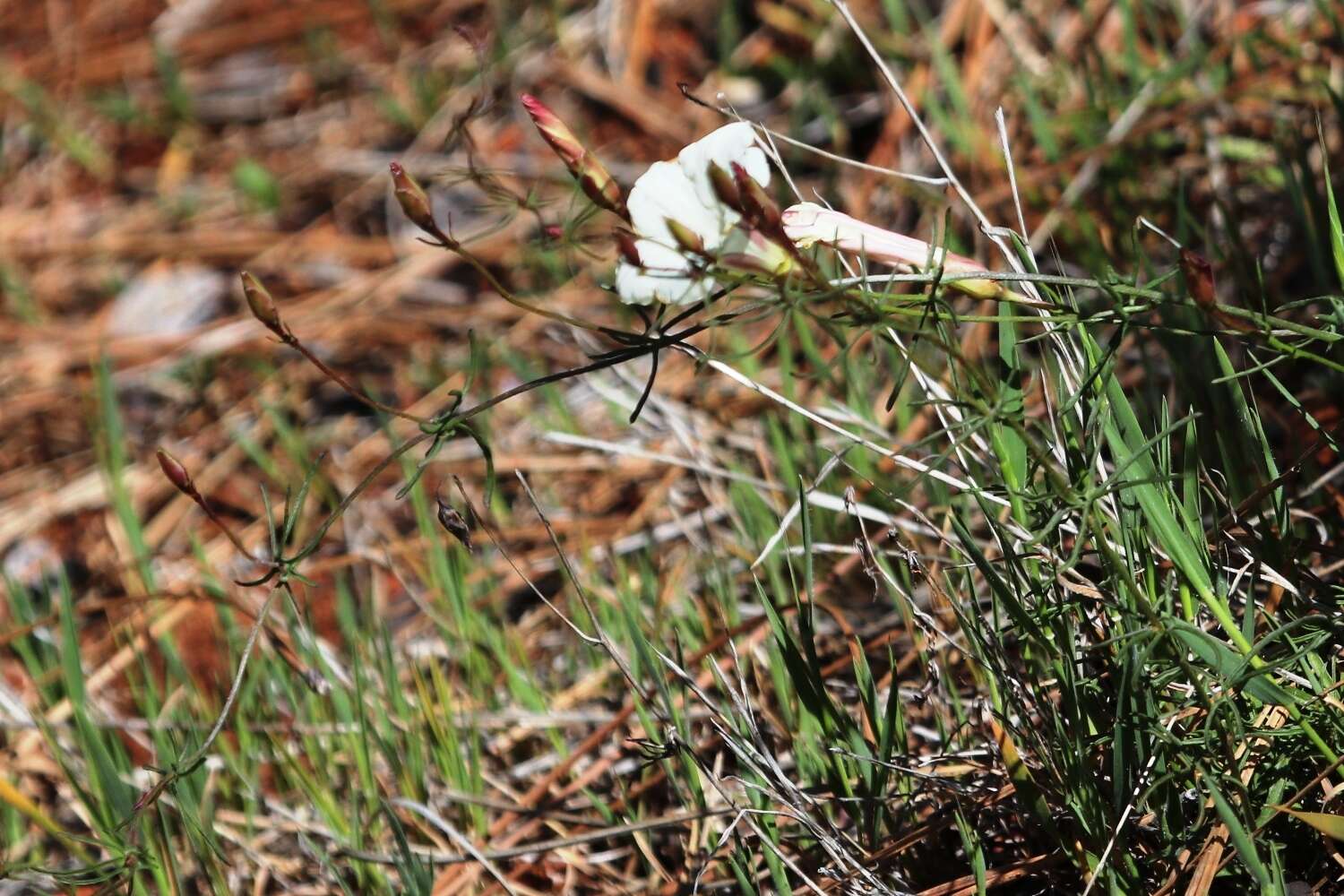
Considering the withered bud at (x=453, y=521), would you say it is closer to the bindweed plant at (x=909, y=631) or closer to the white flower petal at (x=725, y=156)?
the bindweed plant at (x=909, y=631)

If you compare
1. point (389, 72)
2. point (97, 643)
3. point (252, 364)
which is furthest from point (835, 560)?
point (389, 72)

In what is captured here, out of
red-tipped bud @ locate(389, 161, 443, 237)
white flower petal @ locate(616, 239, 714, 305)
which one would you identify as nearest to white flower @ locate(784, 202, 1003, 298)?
white flower petal @ locate(616, 239, 714, 305)

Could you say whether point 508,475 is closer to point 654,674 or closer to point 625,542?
point 625,542

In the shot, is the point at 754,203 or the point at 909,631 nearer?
the point at 754,203

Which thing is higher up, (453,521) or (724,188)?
(724,188)

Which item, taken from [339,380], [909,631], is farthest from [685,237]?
[909,631]

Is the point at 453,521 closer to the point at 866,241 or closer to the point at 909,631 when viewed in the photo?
the point at 866,241
